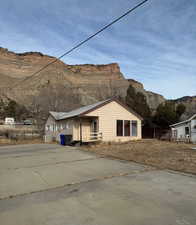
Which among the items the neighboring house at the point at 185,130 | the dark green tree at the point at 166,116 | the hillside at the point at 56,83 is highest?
the hillside at the point at 56,83

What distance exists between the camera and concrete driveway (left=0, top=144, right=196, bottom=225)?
3.06 metres

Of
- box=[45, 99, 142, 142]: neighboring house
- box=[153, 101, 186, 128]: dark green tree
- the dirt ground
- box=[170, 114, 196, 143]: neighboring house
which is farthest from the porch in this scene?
box=[153, 101, 186, 128]: dark green tree

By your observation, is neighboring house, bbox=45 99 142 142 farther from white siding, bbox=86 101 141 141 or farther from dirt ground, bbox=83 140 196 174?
dirt ground, bbox=83 140 196 174

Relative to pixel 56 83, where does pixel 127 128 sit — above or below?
below

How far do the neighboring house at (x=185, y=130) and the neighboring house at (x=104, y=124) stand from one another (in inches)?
331

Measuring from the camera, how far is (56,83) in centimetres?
6581

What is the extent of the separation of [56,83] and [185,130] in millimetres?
50640

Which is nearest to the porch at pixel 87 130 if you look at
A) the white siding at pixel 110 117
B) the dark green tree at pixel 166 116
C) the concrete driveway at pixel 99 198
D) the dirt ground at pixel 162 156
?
the white siding at pixel 110 117

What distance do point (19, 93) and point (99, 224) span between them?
6167 centimetres

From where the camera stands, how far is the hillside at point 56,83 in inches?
2232

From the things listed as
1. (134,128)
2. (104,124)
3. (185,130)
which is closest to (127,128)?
(134,128)

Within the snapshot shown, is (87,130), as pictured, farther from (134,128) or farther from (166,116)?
(166,116)

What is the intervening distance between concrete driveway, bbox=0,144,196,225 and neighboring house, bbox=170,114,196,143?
19.1 meters

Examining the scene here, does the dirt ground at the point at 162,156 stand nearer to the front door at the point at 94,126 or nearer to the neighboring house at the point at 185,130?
the front door at the point at 94,126
